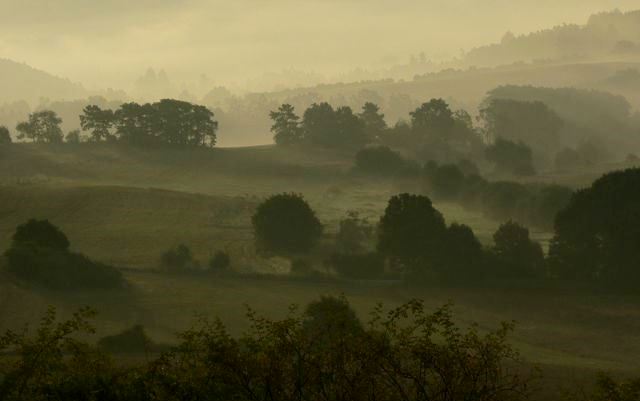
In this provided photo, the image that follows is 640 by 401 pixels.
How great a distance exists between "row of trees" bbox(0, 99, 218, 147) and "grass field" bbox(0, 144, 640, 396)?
5.72 meters

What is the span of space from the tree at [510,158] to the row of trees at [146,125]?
2593 inches

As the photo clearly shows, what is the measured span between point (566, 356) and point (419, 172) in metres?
100

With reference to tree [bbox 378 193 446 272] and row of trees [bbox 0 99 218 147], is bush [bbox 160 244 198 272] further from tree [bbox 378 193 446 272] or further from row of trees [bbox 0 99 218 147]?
row of trees [bbox 0 99 218 147]

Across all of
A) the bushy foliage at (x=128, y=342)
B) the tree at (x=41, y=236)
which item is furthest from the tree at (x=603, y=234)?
the tree at (x=41, y=236)

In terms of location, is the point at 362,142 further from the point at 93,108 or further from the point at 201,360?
the point at 201,360

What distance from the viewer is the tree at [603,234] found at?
81688 mm

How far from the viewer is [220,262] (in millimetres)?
89250

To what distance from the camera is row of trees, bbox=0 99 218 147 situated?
17400cm

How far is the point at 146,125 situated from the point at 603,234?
116507mm

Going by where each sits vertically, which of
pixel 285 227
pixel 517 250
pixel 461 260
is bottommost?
pixel 461 260

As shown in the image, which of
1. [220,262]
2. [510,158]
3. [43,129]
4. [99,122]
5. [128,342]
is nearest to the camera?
[128,342]

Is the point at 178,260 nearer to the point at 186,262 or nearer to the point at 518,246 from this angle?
the point at 186,262

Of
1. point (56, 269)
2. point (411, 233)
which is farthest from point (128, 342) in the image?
point (411, 233)

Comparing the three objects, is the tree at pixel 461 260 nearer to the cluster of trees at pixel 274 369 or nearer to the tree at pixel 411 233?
the tree at pixel 411 233
